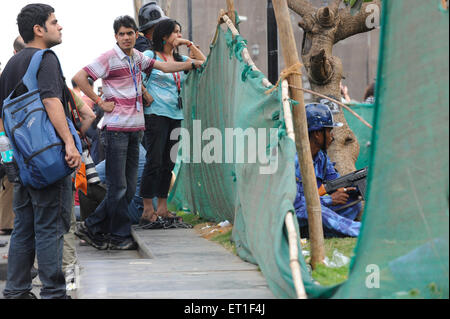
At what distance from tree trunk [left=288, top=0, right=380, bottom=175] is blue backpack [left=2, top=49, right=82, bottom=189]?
4.19 m

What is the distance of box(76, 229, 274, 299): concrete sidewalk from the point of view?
12.8 feet

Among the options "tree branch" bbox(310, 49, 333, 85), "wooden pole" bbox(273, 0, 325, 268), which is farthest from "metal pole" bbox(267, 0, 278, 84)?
"wooden pole" bbox(273, 0, 325, 268)

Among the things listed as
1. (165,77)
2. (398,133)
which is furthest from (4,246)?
(398,133)

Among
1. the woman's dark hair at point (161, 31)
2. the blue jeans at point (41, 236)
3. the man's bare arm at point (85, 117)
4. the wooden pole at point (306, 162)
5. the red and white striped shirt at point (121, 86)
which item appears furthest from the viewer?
the woman's dark hair at point (161, 31)

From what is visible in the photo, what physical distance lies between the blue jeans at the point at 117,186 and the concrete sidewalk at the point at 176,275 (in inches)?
18.1

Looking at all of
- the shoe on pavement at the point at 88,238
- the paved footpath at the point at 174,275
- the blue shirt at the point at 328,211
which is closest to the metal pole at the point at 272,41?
the blue shirt at the point at 328,211

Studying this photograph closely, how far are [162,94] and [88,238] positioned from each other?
5.04 ft

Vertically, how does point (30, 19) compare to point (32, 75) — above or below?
above

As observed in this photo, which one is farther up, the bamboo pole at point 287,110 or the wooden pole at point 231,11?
the wooden pole at point 231,11

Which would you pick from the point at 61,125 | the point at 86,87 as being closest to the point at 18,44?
the point at 86,87

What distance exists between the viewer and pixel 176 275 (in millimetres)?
4465

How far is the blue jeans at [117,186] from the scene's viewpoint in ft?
19.7

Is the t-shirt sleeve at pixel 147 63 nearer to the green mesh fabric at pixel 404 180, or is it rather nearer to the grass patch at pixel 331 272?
the grass patch at pixel 331 272

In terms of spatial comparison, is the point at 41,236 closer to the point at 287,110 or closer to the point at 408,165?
the point at 287,110
